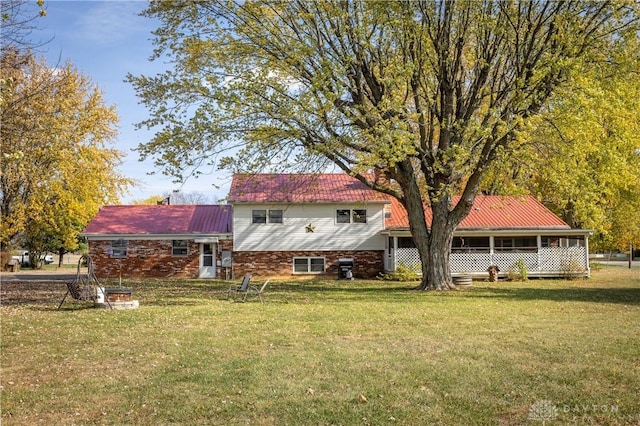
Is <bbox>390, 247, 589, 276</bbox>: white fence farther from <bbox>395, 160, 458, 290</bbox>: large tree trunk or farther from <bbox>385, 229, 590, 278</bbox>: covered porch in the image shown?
<bbox>395, 160, 458, 290</bbox>: large tree trunk

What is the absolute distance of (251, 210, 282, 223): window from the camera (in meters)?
31.4

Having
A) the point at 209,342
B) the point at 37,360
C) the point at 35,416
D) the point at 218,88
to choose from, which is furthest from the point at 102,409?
the point at 218,88

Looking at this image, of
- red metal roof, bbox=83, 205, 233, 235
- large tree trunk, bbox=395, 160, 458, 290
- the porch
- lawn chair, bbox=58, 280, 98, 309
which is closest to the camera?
lawn chair, bbox=58, 280, 98, 309

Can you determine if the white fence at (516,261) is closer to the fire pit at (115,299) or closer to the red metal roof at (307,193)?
the red metal roof at (307,193)

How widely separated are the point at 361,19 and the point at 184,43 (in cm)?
572

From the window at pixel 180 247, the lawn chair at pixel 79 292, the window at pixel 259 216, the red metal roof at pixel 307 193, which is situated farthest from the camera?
the window at pixel 180 247

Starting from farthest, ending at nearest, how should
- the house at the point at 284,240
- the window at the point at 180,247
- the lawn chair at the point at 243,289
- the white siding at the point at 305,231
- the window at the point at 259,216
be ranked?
the window at the point at 180,247 → the window at the point at 259,216 → the white siding at the point at 305,231 → the house at the point at 284,240 → the lawn chair at the point at 243,289

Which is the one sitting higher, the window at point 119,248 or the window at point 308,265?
the window at point 119,248

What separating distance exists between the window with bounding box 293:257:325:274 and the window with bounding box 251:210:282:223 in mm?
2452

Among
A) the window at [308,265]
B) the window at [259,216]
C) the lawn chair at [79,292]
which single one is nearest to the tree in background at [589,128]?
the lawn chair at [79,292]

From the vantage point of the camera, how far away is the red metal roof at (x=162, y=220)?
31.8 meters

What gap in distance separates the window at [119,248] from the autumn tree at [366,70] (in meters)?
15.2

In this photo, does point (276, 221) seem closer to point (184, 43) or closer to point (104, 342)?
point (184, 43)

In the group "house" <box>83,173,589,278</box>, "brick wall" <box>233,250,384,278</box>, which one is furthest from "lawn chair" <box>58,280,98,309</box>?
"brick wall" <box>233,250,384,278</box>
